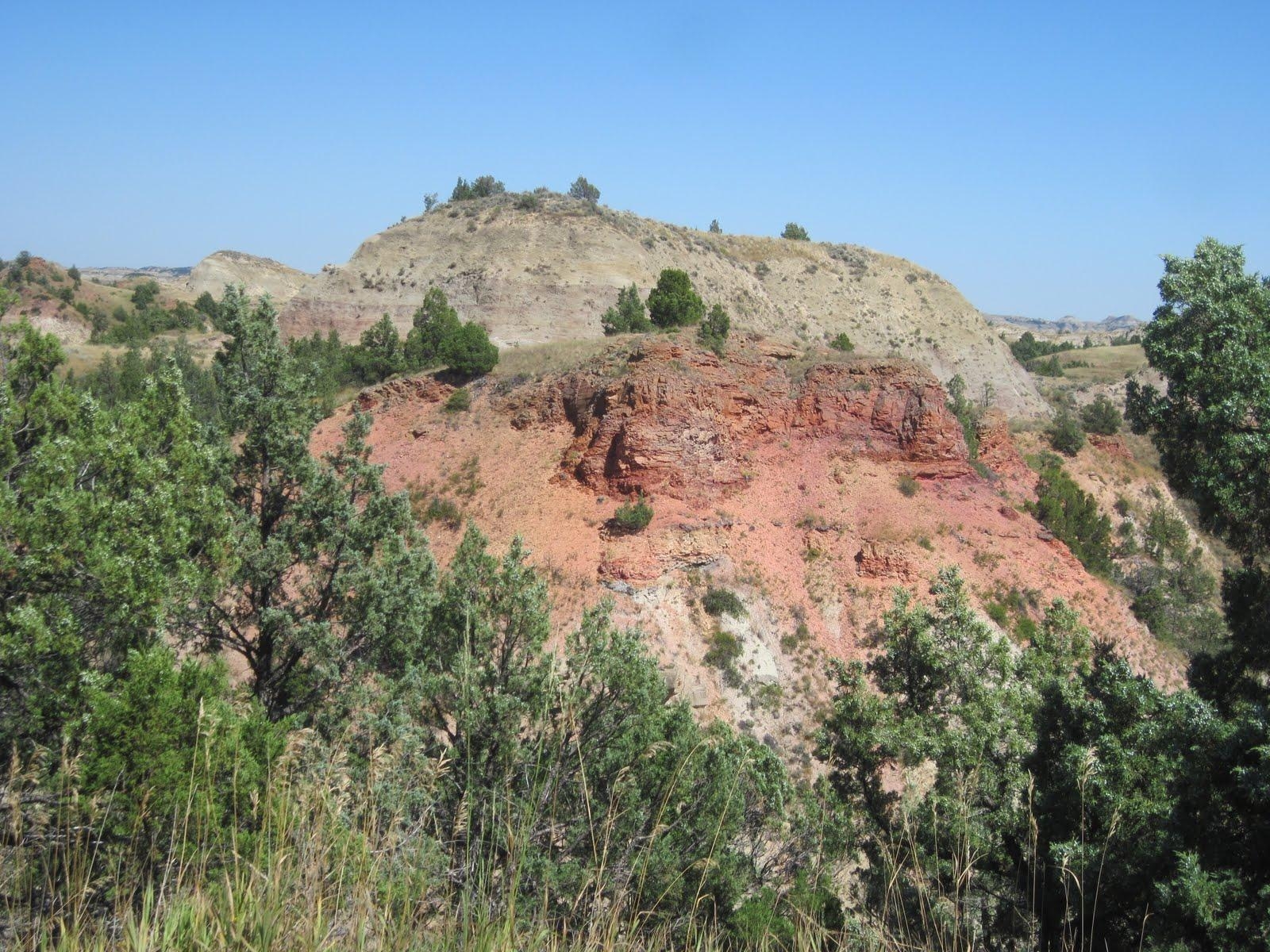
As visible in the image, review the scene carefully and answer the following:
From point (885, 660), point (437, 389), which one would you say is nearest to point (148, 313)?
point (437, 389)

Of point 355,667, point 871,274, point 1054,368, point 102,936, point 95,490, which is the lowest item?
point 355,667

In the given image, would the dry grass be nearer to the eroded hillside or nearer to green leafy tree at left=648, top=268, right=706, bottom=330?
the eroded hillside

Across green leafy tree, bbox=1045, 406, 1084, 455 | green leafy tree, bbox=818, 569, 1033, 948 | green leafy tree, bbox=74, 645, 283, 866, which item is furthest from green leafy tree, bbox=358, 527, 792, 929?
green leafy tree, bbox=1045, 406, 1084, 455

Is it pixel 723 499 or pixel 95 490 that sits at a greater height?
pixel 95 490

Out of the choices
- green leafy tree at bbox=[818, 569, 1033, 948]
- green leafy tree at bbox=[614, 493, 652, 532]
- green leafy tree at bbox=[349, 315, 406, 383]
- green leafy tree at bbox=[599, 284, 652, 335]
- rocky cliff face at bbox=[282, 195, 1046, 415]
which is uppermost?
rocky cliff face at bbox=[282, 195, 1046, 415]

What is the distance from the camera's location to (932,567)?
2328cm

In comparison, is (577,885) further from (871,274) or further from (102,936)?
(871,274)

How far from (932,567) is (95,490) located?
65.9ft

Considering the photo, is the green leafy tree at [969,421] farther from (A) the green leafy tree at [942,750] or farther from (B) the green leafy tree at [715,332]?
(A) the green leafy tree at [942,750]

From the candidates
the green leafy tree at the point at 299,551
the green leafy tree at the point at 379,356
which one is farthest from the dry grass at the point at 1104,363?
the green leafy tree at the point at 299,551

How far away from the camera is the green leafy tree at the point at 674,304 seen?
31.8m

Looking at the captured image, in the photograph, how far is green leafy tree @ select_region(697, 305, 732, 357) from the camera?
26.8 metres

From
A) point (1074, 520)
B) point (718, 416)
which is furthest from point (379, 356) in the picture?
point (1074, 520)

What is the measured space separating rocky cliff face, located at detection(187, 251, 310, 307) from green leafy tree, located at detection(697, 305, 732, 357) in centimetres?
6509
